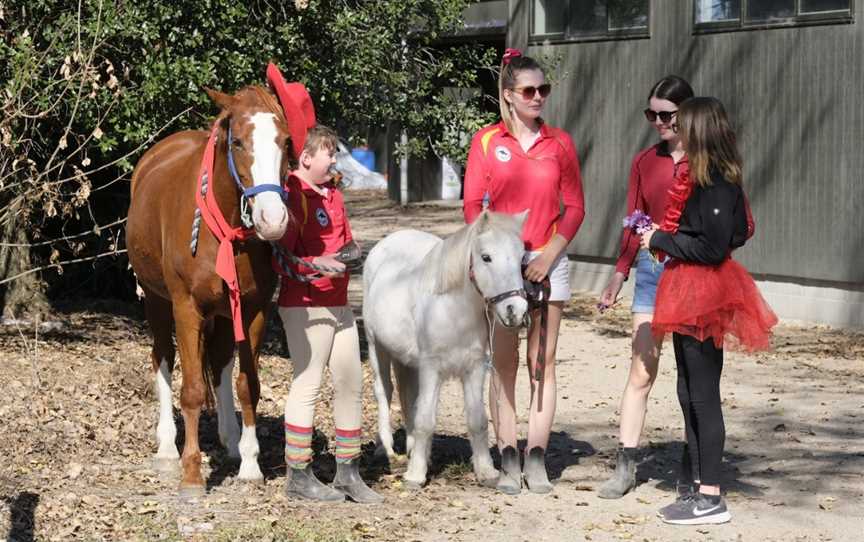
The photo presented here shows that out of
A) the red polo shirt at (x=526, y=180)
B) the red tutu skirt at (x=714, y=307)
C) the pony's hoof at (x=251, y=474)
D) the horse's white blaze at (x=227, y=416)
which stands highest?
the red polo shirt at (x=526, y=180)

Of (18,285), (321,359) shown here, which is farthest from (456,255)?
(18,285)

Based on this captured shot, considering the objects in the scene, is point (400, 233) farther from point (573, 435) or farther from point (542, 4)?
point (542, 4)

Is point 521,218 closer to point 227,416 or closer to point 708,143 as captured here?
point 708,143

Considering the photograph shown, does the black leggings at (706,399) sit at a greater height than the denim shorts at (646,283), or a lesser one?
lesser

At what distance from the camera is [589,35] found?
1488 cm

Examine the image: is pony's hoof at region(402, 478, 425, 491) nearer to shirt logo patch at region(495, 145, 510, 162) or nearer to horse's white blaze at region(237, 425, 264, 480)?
horse's white blaze at region(237, 425, 264, 480)

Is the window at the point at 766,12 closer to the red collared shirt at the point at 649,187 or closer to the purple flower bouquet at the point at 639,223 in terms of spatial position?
the red collared shirt at the point at 649,187

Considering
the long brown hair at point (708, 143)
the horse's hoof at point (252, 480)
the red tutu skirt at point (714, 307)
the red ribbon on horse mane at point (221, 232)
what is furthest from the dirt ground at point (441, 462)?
the long brown hair at point (708, 143)

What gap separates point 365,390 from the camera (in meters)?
9.62

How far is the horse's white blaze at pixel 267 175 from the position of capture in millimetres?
5625

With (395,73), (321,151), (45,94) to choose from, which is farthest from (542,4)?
(321,151)

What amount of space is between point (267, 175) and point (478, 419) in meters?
1.74

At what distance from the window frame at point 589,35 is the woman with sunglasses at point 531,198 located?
796 cm

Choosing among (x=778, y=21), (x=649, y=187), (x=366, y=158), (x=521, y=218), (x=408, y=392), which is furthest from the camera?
(x=366, y=158)
